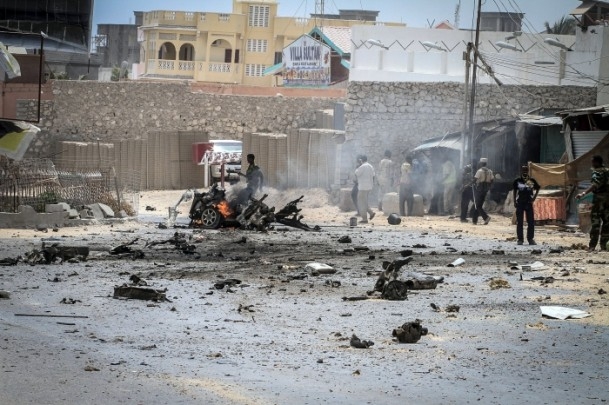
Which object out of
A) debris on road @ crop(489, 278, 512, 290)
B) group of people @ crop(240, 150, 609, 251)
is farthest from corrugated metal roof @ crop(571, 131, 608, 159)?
debris on road @ crop(489, 278, 512, 290)

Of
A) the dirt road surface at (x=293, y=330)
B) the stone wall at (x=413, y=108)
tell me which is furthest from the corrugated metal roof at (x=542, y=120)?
the dirt road surface at (x=293, y=330)

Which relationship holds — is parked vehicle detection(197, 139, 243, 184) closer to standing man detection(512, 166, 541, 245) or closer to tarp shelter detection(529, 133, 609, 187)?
tarp shelter detection(529, 133, 609, 187)

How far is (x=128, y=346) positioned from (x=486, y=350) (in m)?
3.08

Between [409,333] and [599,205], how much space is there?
32.5 ft

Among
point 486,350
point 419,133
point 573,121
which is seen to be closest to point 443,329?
point 486,350

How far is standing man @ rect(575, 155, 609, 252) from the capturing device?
19312 millimetres

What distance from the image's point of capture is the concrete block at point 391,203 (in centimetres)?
3011

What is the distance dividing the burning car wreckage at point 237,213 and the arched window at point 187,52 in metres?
61.9

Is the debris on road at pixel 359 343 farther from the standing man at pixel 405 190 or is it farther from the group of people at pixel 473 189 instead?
the standing man at pixel 405 190

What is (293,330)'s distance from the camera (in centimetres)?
1109

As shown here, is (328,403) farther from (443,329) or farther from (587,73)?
→ (587,73)

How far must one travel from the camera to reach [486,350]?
1012 centimetres

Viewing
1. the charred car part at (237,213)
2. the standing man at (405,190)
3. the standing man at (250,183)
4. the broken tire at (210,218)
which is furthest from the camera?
the standing man at (405,190)

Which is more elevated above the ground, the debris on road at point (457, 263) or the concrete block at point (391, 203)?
the concrete block at point (391, 203)
